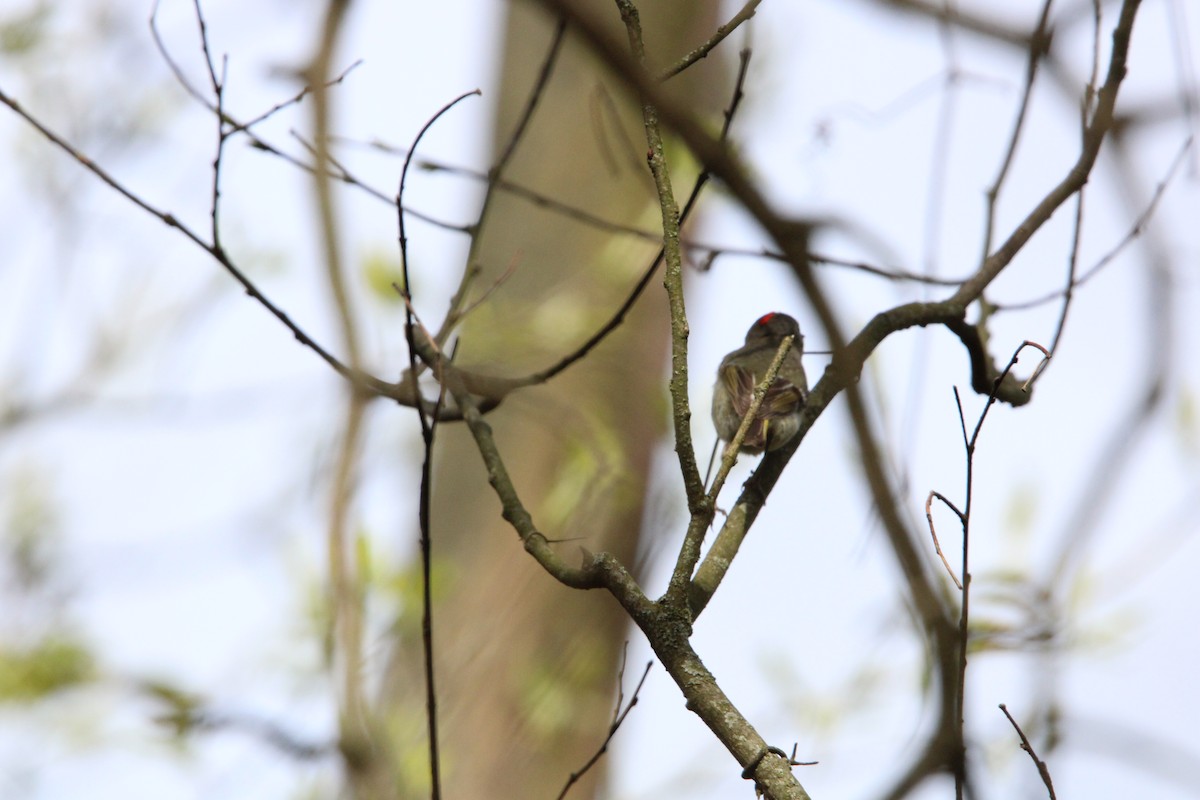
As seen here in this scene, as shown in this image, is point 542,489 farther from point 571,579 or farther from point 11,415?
point 11,415

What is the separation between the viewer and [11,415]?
845 cm

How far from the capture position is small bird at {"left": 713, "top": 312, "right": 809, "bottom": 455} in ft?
11.1

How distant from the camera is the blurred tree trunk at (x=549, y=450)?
14.0ft

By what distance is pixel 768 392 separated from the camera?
8.84ft

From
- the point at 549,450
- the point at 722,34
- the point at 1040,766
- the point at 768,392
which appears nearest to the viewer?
the point at 1040,766

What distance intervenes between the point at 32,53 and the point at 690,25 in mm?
4502

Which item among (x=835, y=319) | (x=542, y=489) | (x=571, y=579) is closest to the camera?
(x=571, y=579)

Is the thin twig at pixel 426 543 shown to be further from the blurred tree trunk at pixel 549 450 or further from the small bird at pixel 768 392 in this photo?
the blurred tree trunk at pixel 549 450

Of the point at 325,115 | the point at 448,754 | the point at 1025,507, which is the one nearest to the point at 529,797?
the point at 448,754

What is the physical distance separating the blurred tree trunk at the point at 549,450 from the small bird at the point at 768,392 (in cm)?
50

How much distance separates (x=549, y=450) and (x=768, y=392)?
3.28 meters

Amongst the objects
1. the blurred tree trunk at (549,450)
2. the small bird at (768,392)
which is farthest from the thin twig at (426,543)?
the blurred tree trunk at (549,450)

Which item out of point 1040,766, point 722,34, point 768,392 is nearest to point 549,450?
point 768,392

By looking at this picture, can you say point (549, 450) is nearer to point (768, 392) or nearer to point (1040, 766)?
point (768, 392)
